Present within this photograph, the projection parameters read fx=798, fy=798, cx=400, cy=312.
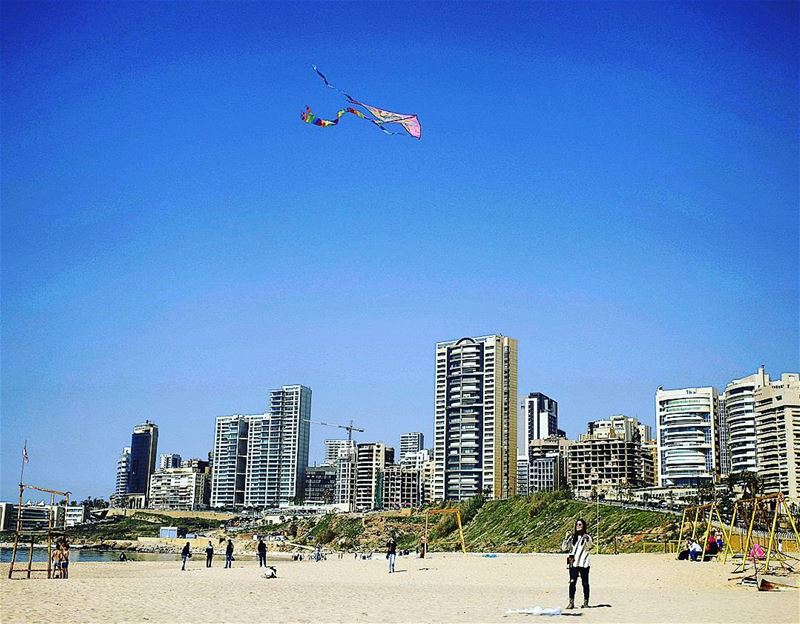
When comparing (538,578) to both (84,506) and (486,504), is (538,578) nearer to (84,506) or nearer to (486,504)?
(486,504)

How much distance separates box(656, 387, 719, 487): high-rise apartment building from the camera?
406 ft

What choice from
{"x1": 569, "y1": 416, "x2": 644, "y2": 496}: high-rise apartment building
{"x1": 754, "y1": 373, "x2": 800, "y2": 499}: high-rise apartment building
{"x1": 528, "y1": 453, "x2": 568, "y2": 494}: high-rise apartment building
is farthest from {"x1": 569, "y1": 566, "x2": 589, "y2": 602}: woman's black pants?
{"x1": 528, "y1": 453, "x2": 568, "y2": 494}: high-rise apartment building

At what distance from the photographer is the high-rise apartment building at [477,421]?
130000 mm

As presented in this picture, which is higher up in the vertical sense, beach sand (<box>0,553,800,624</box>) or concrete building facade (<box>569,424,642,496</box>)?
concrete building facade (<box>569,424,642,496</box>)

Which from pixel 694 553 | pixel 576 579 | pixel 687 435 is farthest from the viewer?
pixel 687 435

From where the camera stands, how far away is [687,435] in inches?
4934

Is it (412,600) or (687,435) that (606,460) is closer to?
(687,435)

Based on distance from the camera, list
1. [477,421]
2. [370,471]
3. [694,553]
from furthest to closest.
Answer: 1. [370,471]
2. [477,421]
3. [694,553]

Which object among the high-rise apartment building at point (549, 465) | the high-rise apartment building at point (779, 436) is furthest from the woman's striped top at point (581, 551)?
the high-rise apartment building at point (549, 465)

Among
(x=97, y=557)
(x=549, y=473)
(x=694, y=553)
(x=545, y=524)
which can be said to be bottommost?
(x=97, y=557)

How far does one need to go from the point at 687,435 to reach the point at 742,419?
10677 mm

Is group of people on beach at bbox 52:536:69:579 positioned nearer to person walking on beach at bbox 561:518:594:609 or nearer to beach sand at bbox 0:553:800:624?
beach sand at bbox 0:553:800:624

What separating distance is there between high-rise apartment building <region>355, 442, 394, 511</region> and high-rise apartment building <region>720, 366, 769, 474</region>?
84.1 m

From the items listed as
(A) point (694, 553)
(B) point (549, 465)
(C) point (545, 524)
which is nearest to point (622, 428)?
(B) point (549, 465)
